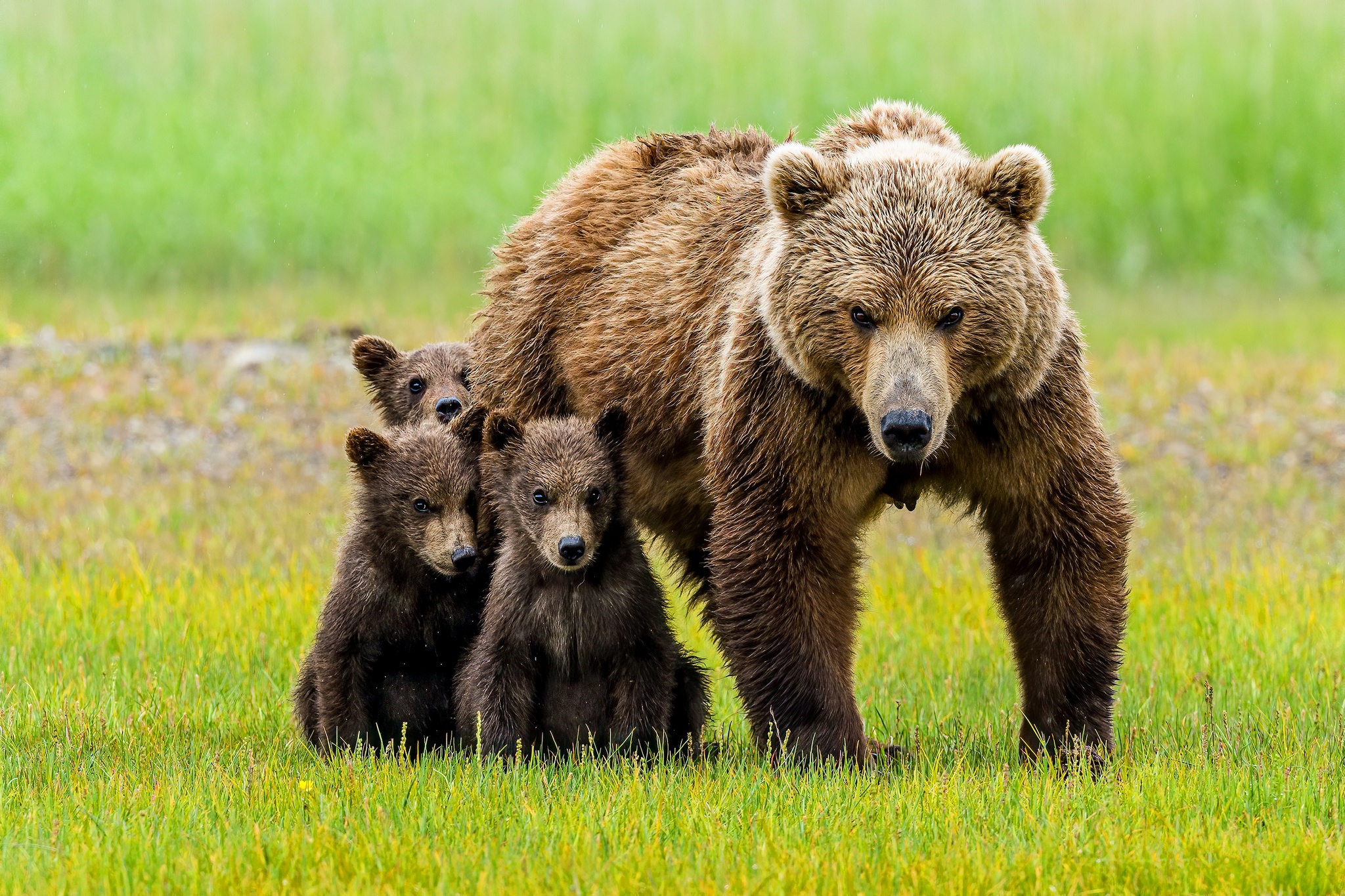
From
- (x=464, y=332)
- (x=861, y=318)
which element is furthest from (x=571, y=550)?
(x=464, y=332)

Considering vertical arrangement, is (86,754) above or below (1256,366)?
below

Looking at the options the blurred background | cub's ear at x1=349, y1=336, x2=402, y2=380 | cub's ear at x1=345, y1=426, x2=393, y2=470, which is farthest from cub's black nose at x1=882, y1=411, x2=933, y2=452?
the blurred background

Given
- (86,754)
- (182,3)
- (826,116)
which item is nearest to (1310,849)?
(86,754)

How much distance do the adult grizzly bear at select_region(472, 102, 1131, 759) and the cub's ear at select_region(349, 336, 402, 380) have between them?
51.6 inches

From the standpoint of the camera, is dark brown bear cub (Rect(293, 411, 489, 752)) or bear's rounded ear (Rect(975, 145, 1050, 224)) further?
dark brown bear cub (Rect(293, 411, 489, 752))

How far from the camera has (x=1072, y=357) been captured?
5.92m

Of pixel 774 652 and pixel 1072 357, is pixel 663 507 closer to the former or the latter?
pixel 774 652

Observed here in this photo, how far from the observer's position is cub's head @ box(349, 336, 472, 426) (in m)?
7.57

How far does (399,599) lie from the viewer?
6418mm

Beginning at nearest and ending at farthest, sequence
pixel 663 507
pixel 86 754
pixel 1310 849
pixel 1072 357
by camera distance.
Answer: pixel 1310 849
pixel 1072 357
pixel 86 754
pixel 663 507

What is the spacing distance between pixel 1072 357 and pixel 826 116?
13.4 meters

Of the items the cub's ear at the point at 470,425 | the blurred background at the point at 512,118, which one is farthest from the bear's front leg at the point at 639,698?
the blurred background at the point at 512,118

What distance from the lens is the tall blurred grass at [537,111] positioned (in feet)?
59.4

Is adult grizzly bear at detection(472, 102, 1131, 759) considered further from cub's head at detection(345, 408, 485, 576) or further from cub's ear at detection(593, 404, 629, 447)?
cub's head at detection(345, 408, 485, 576)
